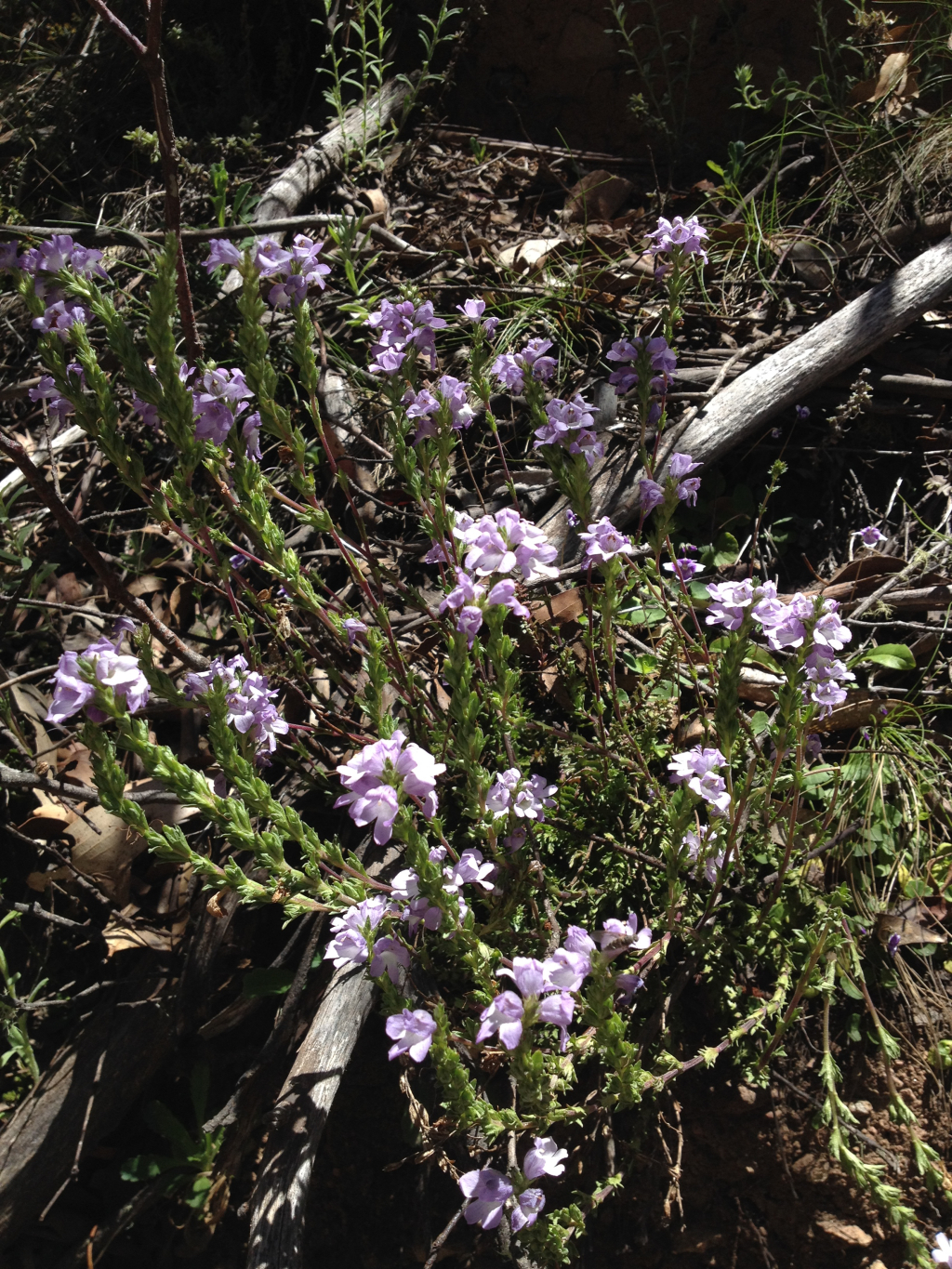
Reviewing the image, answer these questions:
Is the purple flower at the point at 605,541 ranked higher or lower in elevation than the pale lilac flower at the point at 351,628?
higher

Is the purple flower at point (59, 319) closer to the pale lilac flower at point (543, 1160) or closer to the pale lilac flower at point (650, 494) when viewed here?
the pale lilac flower at point (650, 494)

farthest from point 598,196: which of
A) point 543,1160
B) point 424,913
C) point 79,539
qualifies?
point 543,1160

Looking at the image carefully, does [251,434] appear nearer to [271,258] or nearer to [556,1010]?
[271,258]

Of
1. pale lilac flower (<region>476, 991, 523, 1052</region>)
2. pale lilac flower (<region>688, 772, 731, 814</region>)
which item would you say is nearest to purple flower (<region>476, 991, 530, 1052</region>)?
pale lilac flower (<region>476, 991, 523, 1052</region>)

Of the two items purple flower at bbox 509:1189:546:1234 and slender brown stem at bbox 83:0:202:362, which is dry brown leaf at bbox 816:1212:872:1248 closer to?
purple flower at bbox 509:1189:546:1234

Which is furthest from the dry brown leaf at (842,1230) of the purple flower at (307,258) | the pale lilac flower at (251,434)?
the purple flower at (307,258)

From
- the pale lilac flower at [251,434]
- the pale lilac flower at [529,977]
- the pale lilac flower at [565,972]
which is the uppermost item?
the pale lilac flower at [251,434]
